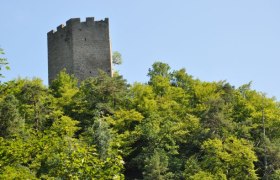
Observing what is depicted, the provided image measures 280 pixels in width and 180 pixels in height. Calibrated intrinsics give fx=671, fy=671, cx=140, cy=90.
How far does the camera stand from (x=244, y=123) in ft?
149

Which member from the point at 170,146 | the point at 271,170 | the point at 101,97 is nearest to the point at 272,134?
the point at 271,170

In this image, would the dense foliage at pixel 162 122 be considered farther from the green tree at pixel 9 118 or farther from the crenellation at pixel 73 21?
the crenellation at pixel 73 21

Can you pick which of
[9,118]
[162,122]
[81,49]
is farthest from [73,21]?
[9,118]

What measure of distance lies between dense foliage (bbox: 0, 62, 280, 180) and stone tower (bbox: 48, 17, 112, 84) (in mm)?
1481

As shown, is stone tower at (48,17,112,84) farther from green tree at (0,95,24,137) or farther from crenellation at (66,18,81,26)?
green tree at (0,95,24,137)

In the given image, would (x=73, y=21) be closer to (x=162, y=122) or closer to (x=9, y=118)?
(x=162, y=122)

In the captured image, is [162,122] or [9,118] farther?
[162,122]

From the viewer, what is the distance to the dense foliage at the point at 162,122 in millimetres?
38469

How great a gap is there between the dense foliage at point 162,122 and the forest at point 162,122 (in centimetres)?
6

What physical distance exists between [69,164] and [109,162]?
922 mm

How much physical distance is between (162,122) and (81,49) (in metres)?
10.6

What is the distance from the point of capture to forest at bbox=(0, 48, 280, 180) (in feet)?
126

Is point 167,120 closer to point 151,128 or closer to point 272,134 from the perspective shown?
point 151,128

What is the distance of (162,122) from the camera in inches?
1753
